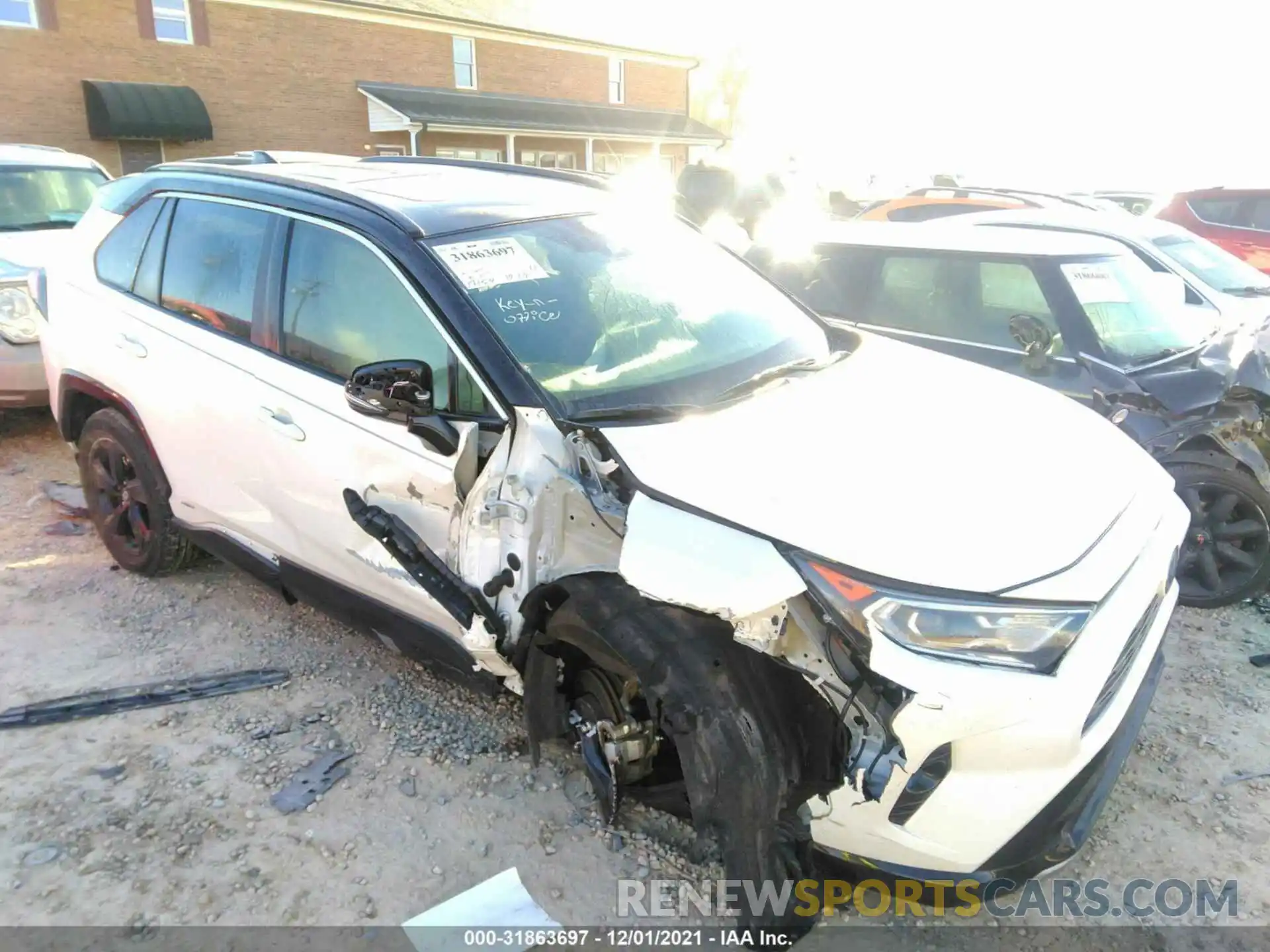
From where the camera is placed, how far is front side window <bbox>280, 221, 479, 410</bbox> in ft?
8.99

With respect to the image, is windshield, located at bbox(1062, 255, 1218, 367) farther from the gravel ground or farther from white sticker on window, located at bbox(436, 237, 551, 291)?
white sticker on window, located at bbox(436, 237, 551, 291)

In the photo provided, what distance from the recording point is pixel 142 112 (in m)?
18.4

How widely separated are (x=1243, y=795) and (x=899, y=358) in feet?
6.12

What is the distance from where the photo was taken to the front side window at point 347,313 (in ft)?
8.99

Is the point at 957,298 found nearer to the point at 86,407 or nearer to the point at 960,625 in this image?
the point at 960,625

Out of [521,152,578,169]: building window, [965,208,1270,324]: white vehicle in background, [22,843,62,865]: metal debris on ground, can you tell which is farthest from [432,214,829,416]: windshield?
[521,152,578,169]: building window

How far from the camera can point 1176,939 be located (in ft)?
7.89

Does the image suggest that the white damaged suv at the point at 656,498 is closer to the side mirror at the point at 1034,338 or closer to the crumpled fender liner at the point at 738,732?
the crumpled fender liner at the point at 738,732

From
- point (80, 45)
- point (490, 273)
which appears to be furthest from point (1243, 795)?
point (80, 45)

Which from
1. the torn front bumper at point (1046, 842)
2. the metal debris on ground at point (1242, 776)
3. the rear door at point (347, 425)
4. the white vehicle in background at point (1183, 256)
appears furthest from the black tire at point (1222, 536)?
the rear door at point (347, 425)

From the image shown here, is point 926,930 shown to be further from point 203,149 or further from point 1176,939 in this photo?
point 203,149

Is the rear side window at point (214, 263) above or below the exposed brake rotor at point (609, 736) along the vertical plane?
above

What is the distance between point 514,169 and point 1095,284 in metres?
3.10

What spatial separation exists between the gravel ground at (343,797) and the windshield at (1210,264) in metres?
3.50
